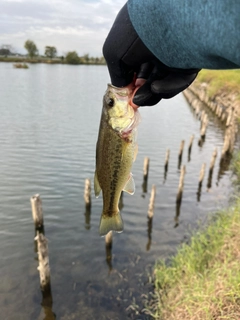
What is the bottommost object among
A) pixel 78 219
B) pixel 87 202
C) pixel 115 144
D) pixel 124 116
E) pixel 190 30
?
pixel 78 219

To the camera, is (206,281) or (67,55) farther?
(67,55)

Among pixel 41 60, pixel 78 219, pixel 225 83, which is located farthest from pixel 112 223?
pixel 41 60

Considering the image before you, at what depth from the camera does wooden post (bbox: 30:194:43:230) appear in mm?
9789

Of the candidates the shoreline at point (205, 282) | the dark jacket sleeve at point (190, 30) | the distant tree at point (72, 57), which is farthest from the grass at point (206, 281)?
the distant tree at point (72, 57)

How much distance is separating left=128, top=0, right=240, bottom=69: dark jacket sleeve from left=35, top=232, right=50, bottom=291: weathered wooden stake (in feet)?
22.2

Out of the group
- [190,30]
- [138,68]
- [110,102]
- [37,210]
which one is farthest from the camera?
[37,210]

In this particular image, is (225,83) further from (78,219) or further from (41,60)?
(41,60)

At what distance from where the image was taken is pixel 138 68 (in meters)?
1.77

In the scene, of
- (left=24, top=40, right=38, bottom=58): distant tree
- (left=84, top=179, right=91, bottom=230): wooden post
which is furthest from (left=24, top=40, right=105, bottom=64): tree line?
(left=84, top=179, right=91, bottom=230): wooden post

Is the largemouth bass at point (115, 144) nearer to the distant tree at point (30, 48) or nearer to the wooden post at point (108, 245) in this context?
the wooden post at point (108, 245)

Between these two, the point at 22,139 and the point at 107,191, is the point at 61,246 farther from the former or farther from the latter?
the point at 22,139

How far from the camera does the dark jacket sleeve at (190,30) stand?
41.3 inches

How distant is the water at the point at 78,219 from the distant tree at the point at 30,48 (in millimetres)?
125392

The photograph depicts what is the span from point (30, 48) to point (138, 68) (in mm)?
151314
